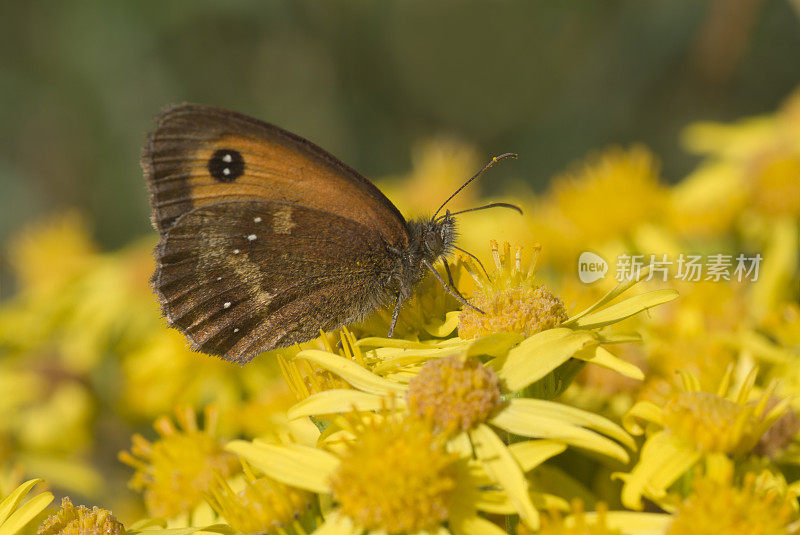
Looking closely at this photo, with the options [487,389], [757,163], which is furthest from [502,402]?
[757,163]

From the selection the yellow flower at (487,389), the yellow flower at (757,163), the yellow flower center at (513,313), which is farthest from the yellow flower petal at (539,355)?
the yellow flower at (757,163)

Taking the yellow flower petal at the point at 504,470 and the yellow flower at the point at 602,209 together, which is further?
the yellow flower at the point at 602,209

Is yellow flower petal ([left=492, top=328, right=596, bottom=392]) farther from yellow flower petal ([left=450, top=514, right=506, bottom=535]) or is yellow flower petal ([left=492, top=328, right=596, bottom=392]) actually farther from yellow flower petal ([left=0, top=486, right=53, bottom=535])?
yellow flower petal ([left=0, top=486, right=53, bottom=535])

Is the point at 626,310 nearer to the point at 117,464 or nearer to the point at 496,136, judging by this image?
the point at 117,464

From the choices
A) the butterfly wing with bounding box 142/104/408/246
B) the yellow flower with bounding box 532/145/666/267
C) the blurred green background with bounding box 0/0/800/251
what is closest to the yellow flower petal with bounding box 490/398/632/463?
the butterfly wing with bounding box 142/104/408/246

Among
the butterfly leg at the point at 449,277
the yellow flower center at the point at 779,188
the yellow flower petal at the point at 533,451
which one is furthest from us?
the yellow flower center at the point at 779,188

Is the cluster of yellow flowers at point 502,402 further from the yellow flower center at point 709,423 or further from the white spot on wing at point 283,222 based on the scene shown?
the white spot on wing at point 283,222
